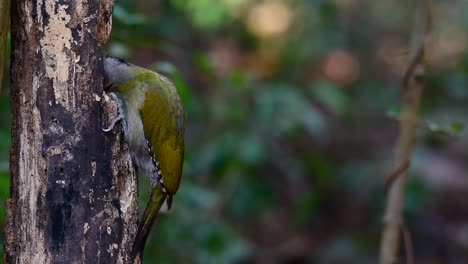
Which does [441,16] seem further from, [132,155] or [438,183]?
[132,155]

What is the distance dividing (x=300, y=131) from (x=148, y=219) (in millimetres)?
4066

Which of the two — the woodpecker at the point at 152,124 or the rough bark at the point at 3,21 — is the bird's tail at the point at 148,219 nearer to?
the woodpecker at the point at 152,124

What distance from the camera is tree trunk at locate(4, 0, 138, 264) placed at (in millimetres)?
3146

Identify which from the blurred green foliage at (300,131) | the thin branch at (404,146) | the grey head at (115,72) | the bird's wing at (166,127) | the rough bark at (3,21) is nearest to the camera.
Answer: the rough bark at (3,21)

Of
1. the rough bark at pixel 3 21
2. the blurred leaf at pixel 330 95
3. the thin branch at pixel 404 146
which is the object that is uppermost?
the rough bark at pixel 3 21

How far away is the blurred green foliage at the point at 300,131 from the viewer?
606cm

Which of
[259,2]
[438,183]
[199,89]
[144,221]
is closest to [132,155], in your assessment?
[144,221]

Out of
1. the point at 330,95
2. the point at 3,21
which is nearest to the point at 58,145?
the point at 3,21

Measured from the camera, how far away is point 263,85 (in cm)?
629

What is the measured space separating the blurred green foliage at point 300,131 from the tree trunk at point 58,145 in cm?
175

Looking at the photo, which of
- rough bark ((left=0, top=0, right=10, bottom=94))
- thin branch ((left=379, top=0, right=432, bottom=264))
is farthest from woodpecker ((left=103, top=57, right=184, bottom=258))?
thin branch ((left=379, top=0, right=432, bottom=264))

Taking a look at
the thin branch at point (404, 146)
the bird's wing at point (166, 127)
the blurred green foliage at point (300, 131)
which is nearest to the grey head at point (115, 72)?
the bird's wing at point (166, 127)

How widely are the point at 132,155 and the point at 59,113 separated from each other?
1.45 feet

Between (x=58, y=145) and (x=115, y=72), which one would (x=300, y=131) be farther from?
(x=58, y=145)
